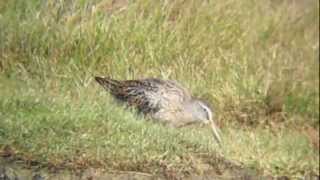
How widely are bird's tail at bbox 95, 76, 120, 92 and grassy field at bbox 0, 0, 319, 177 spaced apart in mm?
45

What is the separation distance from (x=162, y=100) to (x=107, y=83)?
0.59m

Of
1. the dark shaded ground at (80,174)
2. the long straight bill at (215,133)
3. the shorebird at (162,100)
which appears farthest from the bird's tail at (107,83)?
the long straight bill at (215,133)

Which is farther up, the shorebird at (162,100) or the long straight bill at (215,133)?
the shorebird at (162,100)

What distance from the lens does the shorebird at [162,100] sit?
7.20 metres

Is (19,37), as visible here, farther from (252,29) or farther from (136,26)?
(252,29)

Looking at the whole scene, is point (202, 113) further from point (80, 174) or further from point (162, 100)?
point (80, 174)

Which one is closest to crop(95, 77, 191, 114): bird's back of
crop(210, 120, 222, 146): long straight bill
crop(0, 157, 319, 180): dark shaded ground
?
crop(210, 120, 222, 146): long straight bill

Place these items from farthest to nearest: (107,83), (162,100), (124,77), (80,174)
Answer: (162,100), (124,77), (107,83), (80,174)

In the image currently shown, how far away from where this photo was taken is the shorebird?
720 cm

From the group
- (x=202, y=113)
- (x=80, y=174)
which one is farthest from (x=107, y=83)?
(x=202, y=113)

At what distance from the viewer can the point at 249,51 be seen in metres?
8.55

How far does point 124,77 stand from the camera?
7.27 meters

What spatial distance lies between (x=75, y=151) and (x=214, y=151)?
1.19 metres

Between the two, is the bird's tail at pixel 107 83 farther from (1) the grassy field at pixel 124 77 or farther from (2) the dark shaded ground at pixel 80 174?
(2) the dark shaded ground at pixel 80 174
